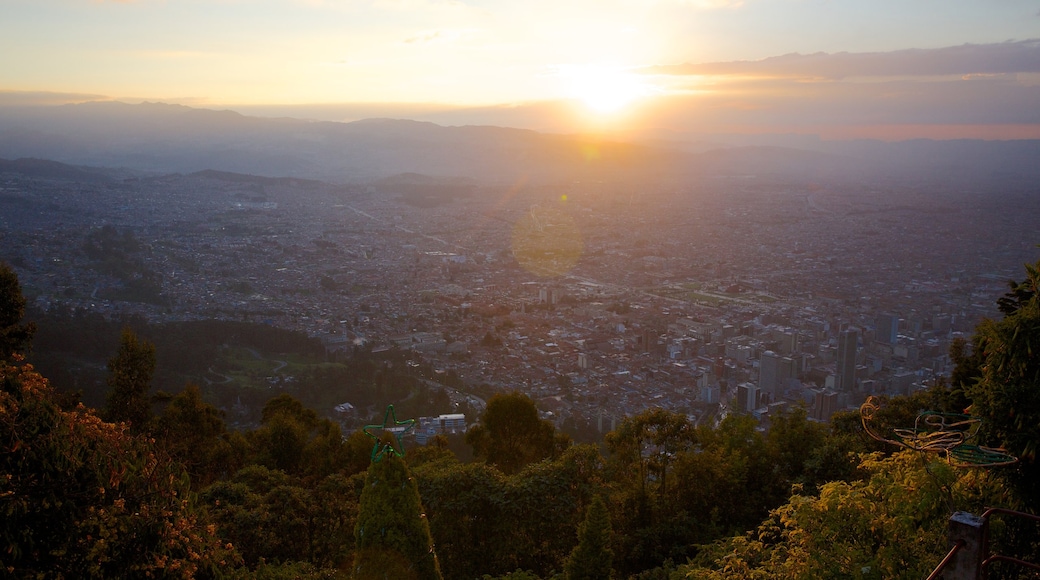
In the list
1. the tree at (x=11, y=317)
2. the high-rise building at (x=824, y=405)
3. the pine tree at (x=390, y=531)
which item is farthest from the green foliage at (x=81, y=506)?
the high-rise building at (x=824, y=405)

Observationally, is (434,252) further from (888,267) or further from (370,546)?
(370,546)

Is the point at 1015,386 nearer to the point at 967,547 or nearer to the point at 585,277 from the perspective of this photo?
the point at 967,547

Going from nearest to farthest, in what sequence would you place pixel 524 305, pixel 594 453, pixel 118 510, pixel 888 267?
pixel 118 510 → pixel 594 453 → pixel 524 305 → pixel 888 267

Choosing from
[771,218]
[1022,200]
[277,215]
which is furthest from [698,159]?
[277,215]

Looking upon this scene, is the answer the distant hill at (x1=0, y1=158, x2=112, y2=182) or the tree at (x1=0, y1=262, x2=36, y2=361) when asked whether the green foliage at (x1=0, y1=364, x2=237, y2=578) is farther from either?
the distant hill at (x1=0, y1=158, x2=112, y2=182)

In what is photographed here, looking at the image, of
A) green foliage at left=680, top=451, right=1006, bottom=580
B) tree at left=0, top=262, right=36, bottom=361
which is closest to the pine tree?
green foliage at left=680, top=451, right=1006, bottom=580

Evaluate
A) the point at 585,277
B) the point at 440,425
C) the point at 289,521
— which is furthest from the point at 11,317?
the point at 585,277

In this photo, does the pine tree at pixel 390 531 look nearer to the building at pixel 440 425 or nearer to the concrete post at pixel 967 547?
the concrete post at pixel 967 547
